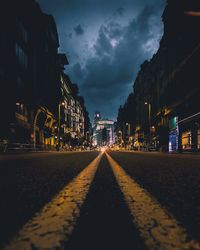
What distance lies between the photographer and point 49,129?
5694 cm

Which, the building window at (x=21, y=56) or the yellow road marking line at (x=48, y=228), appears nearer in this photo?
the yellow road marking line at (x=48, y=228)

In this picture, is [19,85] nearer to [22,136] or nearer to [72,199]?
Answer: [22,136]

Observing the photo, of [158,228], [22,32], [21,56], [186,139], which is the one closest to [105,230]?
[158,228]

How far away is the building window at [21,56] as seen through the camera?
37.1 m

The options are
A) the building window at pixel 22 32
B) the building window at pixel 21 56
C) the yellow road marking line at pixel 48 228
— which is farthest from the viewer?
the building window at pixel 22 32

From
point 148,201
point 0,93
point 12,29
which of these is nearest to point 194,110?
point 0,93

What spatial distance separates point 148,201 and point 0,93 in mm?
30684

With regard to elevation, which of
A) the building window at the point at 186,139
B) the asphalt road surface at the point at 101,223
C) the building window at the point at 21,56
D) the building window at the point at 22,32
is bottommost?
the asphalt road surface at the point at 101,223

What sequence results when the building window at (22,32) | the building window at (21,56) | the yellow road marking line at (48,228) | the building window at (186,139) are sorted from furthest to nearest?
1. the building window at (22,32)
2. the building window at (21,56)
3. the building window at (186,139)
4. the yellow road marking line at (48,228)

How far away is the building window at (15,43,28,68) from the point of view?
3706 cm

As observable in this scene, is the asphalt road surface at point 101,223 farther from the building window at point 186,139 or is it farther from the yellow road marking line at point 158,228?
the building window at point 186,139

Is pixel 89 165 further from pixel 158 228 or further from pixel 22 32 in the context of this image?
pixel 22 32

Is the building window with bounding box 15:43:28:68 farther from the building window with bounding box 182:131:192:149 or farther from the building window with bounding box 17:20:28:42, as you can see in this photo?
the building window with bounding box 182:131:192:149

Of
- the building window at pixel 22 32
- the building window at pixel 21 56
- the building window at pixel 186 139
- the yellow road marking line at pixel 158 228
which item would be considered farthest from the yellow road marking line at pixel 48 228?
the building window at pixel 22 32
